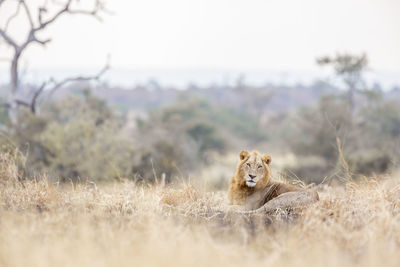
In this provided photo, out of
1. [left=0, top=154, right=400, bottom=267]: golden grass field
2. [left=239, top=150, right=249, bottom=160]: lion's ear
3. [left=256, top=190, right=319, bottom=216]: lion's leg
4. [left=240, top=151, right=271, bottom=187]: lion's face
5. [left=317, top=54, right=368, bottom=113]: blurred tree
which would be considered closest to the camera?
[left=0, top=154, right=400, bottom=267]: golden grass field

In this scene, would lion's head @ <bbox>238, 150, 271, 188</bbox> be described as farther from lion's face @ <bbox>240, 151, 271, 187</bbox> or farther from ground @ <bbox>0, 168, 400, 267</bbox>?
ground @ <bbox>0, 168, 400, 267</bbox>

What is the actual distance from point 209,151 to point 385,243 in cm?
2371

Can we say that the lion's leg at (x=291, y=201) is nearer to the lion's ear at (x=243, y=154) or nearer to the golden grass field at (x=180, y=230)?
the golden grass field at (x=180, y=230)

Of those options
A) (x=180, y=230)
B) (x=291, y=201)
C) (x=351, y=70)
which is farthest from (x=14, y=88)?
(x=351, y=70)

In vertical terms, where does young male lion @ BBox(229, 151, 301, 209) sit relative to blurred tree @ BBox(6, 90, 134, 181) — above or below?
above

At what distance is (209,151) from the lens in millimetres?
28281

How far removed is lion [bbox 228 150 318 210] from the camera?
6.15 metres

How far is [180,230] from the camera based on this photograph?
4949mm

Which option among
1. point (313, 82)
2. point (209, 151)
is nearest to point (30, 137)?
point (209, 151)

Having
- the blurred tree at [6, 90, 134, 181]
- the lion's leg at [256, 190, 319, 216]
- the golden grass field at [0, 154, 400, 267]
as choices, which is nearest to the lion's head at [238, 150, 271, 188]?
the lion's leg at [256, 190, 319, 216]

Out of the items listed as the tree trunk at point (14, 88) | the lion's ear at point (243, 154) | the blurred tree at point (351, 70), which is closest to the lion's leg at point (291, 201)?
the lion's ear at point (243, 154)

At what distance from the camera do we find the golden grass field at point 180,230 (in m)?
4.12

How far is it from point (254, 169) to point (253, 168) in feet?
0.06

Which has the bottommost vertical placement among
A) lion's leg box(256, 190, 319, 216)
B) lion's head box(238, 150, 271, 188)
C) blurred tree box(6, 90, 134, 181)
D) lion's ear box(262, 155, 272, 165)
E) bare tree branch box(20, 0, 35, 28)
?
blurred tree box(6, 90, 134, 181)
